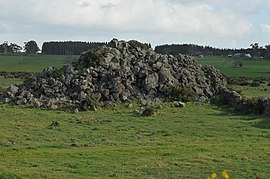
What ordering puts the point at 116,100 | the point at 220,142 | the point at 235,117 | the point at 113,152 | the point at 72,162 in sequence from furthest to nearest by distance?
the point at 116,100
the point at 235,117
the point at 220,142
the point at 113,152
the point at 72,162

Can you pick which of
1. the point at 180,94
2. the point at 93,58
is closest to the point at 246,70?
the point at 93,58

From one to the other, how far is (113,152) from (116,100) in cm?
1468

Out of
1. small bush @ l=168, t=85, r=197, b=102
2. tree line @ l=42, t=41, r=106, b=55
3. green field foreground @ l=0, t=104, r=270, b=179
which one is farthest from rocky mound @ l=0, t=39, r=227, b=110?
tree line @ l=42, t=41, r=106, b=55

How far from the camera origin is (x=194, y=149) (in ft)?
62.4

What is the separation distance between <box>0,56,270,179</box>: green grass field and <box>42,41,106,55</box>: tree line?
122928 millimetres

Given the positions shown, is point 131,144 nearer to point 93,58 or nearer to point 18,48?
point 93,58

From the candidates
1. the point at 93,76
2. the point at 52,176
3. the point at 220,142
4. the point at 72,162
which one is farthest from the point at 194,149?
the point at 93,76

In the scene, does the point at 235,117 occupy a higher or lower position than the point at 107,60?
lower

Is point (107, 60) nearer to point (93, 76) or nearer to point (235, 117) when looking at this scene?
point (93, 76)

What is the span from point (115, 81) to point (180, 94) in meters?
4.52

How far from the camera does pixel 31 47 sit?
157875 millimetres

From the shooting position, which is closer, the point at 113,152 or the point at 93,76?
the point at 113,152

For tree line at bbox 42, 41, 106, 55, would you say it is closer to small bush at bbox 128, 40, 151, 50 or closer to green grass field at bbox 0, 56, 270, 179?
small bush at bbox 128, 40, 151, 50

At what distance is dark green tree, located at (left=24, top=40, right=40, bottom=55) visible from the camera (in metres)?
156
